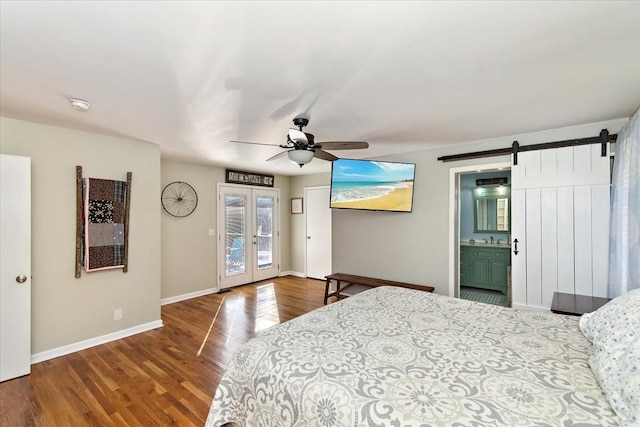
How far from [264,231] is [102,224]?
10.6ft

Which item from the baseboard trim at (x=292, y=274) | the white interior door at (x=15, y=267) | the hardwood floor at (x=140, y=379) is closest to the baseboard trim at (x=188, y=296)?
the hardwood floor at (x=140, y=379)

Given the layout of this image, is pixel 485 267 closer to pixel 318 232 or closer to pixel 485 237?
pixel 485 237

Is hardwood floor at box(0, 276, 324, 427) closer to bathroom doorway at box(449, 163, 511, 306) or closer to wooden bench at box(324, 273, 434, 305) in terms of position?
wooden bench at box(324, 273, 434, 305)

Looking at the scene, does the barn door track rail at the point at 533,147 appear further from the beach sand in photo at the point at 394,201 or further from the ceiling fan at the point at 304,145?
the ceiling fan at the point at 304,145

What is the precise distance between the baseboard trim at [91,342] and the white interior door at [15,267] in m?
0.24

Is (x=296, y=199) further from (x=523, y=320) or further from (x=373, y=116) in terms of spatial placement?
(x=523, y=320)

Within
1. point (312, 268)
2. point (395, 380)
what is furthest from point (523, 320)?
point (312, 268)

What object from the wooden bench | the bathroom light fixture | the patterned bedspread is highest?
the bathroom light fixture

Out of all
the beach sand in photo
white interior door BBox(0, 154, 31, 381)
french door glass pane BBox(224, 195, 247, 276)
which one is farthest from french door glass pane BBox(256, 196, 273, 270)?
white interior door BBox(0, 154, 31, 381)

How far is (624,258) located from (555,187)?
999mm

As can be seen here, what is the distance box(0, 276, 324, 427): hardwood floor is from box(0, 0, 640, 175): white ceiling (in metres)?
2.32

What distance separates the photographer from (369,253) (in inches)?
Result: 177

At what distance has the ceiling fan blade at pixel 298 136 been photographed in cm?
234

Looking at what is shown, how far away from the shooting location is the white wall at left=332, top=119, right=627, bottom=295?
3.74m
